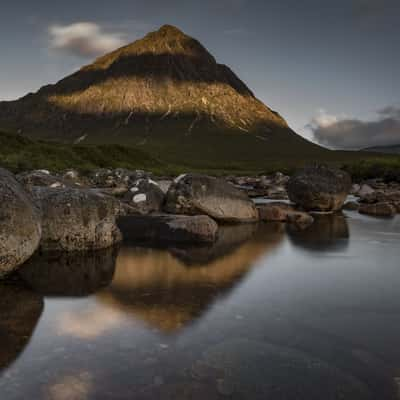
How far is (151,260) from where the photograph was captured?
27.3 feet

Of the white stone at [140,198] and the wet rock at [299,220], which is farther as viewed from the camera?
the wet rock at [299,220]

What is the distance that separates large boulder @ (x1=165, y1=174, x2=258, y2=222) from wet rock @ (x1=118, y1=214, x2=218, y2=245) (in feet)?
6.79

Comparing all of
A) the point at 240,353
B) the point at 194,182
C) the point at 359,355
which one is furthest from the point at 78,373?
the point at 194,182

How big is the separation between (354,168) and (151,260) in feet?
140

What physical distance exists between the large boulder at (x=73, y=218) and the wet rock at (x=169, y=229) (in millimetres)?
1505

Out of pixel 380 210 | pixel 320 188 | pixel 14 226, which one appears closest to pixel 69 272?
pixel 14 226

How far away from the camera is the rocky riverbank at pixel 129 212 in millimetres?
6475

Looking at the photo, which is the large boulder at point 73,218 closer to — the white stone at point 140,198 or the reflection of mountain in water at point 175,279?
the reflection of mountain in water at point 175,279

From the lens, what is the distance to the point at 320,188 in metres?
17.9

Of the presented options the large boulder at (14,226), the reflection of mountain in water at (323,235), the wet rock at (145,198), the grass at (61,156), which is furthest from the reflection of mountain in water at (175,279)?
the grass at (61,156)

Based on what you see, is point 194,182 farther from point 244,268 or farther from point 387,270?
point 387,270

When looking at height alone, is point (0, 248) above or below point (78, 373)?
above

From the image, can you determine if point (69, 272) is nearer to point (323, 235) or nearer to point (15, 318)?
point (15, 318)

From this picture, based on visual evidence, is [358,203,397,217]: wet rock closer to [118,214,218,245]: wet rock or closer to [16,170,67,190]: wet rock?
[118,214,218,245]: wet rock
